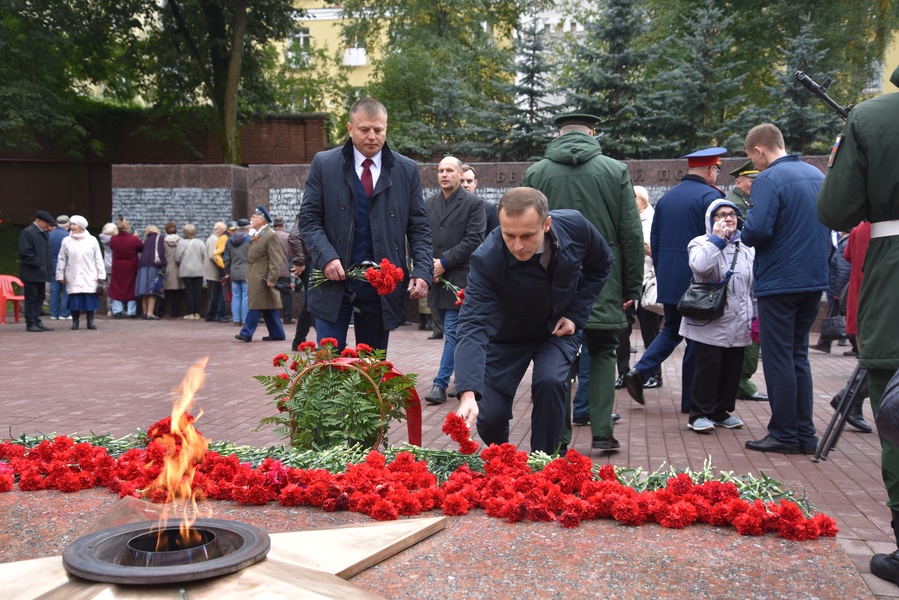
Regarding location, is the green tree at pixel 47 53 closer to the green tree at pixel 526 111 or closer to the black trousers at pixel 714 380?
the green tree at pixel 526 111

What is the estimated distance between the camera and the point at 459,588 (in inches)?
118

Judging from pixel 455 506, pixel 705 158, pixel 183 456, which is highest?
pixel 705 158

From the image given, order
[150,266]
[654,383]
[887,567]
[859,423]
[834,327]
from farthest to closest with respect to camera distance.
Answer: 1. [150,266]
2. [834,327]
3. [654,383]
4. [859,423]
5. [887,567]

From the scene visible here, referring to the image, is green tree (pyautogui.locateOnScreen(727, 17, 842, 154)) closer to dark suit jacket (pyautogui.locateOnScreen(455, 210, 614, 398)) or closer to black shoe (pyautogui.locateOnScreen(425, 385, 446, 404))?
black shoe (pyautogui.locateOnScreen(425, 385, 446, 404))

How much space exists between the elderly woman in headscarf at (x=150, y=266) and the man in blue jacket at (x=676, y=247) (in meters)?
12.1

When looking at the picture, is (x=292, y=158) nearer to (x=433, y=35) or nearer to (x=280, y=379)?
(x=433, y=35)

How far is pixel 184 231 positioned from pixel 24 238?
10.3 feet

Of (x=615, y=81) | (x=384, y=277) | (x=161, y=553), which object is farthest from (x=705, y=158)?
(x=615, y=81)

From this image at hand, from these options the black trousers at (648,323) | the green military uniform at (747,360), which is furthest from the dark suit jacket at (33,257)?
the green military uniform at (747,360)

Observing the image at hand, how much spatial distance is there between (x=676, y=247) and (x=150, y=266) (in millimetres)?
12572

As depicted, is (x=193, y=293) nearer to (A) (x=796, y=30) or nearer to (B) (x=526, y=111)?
(B) (x=526, y=111)

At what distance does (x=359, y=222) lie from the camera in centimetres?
518

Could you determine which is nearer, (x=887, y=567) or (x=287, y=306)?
(x=887, y=567)

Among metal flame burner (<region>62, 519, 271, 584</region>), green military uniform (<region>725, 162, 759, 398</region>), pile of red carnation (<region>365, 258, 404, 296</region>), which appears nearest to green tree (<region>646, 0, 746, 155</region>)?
green military uniform (<region>725, 162, 759, 398</region>)
